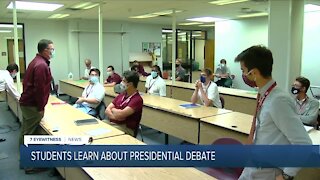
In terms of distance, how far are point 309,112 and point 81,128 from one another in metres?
2.76

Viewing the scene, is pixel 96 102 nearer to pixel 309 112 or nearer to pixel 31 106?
pixel 31 106

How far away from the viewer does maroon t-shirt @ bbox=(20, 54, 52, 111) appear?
3143mm

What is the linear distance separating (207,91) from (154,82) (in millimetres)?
1673

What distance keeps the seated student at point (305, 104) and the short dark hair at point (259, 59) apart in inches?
92.8

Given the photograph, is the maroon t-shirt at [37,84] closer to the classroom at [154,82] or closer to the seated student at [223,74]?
the classroom at [154,82]

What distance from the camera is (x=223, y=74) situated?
9.27 metres

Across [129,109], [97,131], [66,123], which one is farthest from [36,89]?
[129,109]

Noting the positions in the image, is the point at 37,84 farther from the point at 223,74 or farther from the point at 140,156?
the point at 223,74

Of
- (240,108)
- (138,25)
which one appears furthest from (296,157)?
(138,25)

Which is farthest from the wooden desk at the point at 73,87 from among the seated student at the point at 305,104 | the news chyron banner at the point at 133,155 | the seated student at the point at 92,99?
the seated student at the point at 305,104

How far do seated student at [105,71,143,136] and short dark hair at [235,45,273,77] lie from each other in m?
2.00

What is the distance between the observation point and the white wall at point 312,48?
23.6ft

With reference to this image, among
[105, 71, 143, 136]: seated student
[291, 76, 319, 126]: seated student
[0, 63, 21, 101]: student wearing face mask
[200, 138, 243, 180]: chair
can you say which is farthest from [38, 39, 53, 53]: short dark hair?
[291, 76, 319, 126]: seated student

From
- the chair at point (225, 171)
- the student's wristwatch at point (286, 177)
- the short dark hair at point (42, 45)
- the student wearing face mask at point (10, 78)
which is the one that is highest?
the short dark hair at point (42, 45)
